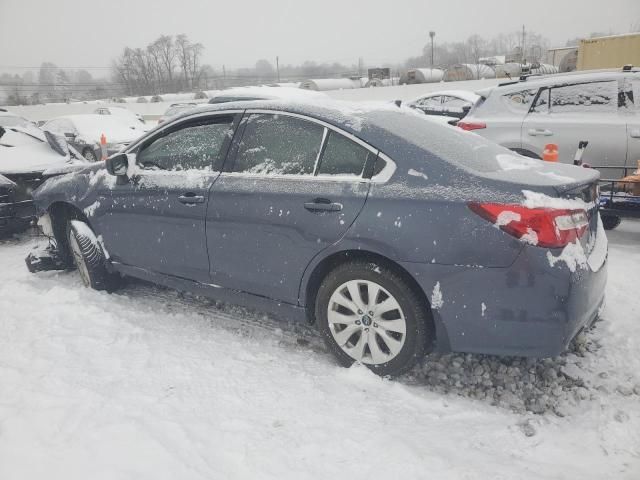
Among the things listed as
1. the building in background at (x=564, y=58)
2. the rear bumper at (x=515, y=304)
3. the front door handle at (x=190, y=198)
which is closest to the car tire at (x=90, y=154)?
the front door handle at (x=190, y=198)

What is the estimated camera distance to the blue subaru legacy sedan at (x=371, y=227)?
247cm

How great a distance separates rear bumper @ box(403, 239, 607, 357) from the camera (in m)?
2.41

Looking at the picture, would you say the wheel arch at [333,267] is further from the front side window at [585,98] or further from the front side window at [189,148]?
the front side window at [585,98]

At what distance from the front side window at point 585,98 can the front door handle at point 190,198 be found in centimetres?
467

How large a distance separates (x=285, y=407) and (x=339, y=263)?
0.89 m

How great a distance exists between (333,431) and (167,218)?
6.57 ft

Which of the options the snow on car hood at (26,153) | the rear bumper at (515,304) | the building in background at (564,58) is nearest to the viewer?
the rear bumper at (515,304)

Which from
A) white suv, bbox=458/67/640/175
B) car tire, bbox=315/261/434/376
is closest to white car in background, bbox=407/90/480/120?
white suv, bbox=458/67/640/175

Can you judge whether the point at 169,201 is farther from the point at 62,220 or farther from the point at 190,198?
the point at 62,220

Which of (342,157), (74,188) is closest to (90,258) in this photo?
(74,188)

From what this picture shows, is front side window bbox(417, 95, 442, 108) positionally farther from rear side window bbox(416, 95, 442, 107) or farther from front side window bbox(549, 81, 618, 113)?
front side window bbox(549, 81, 618, 113)

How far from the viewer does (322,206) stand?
2.89 m

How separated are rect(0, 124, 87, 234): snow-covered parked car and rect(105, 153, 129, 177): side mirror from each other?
1.39 metres

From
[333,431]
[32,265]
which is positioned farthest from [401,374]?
[32,265]
